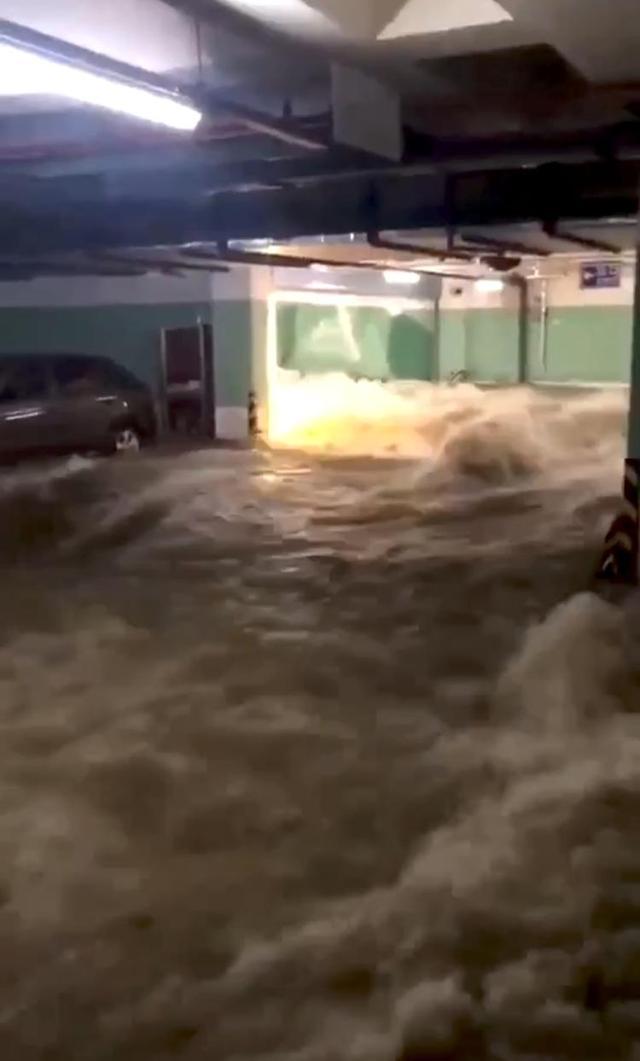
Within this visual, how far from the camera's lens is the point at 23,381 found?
9.54 m

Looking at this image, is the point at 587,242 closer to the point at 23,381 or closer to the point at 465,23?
the point at 23,381

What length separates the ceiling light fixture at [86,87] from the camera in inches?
119

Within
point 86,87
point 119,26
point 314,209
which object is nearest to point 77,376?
point 314,209

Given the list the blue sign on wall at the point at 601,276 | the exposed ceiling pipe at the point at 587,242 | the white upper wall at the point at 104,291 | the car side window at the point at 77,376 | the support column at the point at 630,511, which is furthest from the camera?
the blue sign on wall at the point at 601,276

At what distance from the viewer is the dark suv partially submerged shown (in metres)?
9.40

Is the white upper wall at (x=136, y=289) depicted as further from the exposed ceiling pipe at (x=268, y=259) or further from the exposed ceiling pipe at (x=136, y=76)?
the exposed ceiling pipe at (x=136, y=76)

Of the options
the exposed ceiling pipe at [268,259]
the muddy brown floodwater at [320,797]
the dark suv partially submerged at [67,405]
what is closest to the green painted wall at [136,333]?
the dark suv partially submerged at [67,405]

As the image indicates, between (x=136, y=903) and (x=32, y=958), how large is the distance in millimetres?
297

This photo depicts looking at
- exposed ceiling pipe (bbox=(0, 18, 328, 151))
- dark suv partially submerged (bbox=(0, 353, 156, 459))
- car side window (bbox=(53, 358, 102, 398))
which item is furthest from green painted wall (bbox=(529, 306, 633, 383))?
exposed ceiling pipe (bbox=(0, 18, 328, 151))

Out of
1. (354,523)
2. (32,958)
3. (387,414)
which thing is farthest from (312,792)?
(387,414)

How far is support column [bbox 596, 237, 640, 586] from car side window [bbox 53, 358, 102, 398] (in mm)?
6012

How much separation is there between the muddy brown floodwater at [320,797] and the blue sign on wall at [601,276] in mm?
6390

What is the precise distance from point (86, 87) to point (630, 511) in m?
2.72

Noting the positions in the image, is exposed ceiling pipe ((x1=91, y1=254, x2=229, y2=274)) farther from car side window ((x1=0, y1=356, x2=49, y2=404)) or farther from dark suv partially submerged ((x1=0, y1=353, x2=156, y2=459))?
car side window ((x1=0, y1=356, x2=49, y2=404))
